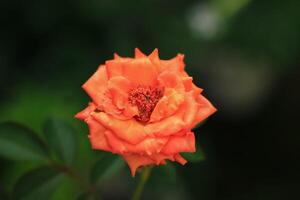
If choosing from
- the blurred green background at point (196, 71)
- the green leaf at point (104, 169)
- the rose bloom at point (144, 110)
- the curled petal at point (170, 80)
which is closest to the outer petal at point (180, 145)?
the rose bloom at point (144, 110)

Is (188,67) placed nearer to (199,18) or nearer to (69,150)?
(199,18)

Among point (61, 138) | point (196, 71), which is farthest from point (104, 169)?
point (196, 71)

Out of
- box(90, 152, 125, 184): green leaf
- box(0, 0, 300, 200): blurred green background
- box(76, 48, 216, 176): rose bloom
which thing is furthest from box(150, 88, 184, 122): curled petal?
box(0, 0, 300, 200): blurred green background

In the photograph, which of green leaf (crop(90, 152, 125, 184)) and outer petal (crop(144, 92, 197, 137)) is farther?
green leaf (crop(90, 152, 125, 184))

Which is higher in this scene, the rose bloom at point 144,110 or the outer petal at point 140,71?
the outer petal at point 140,71

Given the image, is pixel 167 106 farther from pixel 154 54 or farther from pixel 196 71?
pixel 196 71

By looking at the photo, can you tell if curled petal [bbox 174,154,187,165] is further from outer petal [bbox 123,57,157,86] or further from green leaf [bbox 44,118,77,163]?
green leaf [bbox 44,118,77,163]

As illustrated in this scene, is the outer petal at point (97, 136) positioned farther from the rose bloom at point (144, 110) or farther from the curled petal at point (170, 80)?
the curled petal at point (170, 80)
